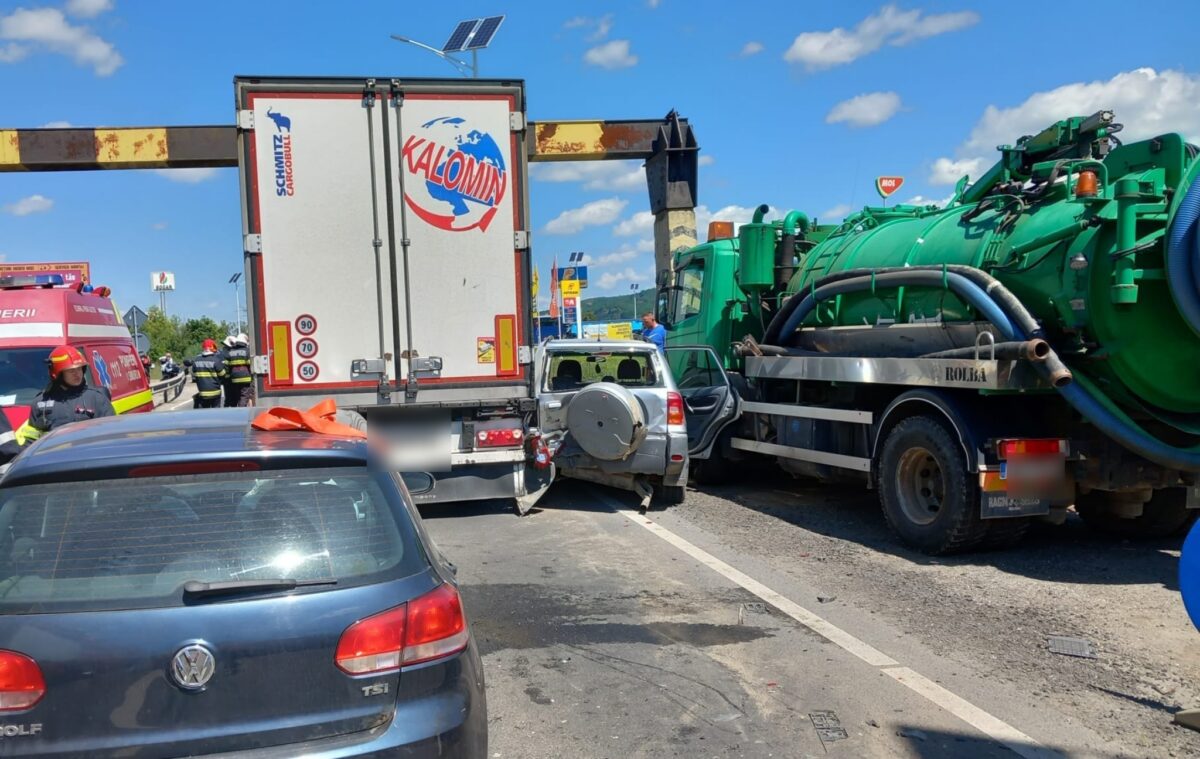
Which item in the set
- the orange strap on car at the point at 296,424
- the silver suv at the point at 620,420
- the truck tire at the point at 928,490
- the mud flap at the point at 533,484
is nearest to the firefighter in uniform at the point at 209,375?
the silver suv at the point at 620,420

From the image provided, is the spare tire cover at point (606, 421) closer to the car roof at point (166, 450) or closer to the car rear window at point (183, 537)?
the car roof at point (166, 450)

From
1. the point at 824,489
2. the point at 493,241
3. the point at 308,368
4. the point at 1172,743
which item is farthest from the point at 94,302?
the point at 1172,743

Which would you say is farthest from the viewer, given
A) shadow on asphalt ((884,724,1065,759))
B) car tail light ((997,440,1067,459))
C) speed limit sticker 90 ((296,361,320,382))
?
speed limit sticker 90 ((296,361,320,382))

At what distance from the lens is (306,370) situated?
807cm

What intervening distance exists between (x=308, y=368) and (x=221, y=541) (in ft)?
18.1

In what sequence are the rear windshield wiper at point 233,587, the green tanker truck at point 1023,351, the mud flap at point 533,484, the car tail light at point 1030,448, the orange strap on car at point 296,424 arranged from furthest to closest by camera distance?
the mud flap at point 533,484 < the car tail light at point 1030,448 < the green tanker truck at point 1023,351 < the orange strap on car at point 296,424 < the rear windshield wiper at point 233,587

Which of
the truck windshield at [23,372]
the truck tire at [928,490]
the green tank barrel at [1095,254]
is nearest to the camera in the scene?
the green tank barrel at [1095,254]

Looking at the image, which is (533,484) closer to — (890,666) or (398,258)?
(398,258)

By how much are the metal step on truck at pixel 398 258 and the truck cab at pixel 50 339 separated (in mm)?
2368

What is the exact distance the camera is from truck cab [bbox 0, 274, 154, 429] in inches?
337

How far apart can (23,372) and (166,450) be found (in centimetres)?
689

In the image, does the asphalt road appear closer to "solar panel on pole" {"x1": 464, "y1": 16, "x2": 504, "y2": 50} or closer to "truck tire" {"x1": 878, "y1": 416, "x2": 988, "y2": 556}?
"truck tire" {"x1": 878, "y1": 416, "x2": 988, "y2": 556}

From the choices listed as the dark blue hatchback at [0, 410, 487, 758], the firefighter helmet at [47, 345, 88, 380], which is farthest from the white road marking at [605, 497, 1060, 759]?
the firefighter helmet at [47, 345, 88, 380]

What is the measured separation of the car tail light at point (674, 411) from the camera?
9.26 meters
